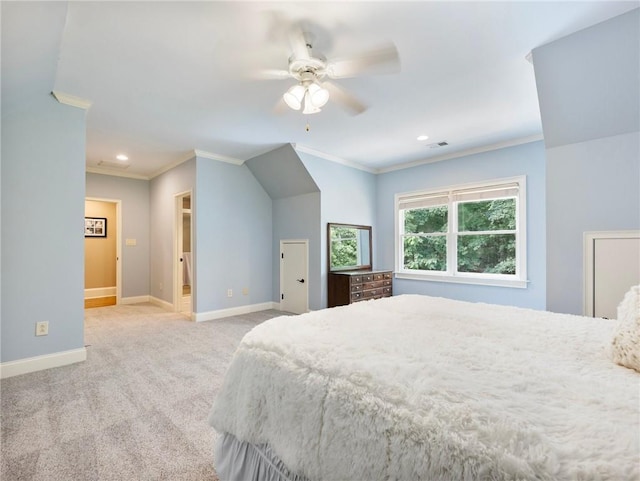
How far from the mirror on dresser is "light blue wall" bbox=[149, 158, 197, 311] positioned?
2413 millimetres

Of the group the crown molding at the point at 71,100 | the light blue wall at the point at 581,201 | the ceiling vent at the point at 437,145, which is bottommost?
the light blue wall at the point at 581,201

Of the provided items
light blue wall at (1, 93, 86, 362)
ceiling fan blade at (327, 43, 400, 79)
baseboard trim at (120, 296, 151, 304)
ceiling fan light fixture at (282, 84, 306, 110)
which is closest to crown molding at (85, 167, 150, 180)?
baseboard trim at (120, 296, 151, 304)

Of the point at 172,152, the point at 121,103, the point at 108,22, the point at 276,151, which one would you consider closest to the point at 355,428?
the point at 108,22

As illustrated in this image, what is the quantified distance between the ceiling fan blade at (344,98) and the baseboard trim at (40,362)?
3298 mm

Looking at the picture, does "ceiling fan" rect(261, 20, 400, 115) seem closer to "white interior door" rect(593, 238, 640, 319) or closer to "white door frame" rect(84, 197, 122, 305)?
"white interior door" rect(593, 238, 640, 319)

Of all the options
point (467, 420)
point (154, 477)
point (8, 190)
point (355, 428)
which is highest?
point (8, 190)

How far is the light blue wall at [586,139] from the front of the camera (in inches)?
78.4

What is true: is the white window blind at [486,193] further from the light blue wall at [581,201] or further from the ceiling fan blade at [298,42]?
the ceiling fan blade at [298,42]

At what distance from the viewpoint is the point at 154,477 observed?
1487mm

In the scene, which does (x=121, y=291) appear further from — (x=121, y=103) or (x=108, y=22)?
(x=108, y=22)

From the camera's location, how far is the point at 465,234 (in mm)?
4594

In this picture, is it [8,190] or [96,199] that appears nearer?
[8,190]

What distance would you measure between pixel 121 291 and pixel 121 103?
399 cm

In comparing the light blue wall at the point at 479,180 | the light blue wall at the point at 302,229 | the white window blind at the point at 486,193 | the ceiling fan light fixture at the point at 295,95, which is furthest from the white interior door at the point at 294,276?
the ceiling fan light fixture at the point at 295,95
